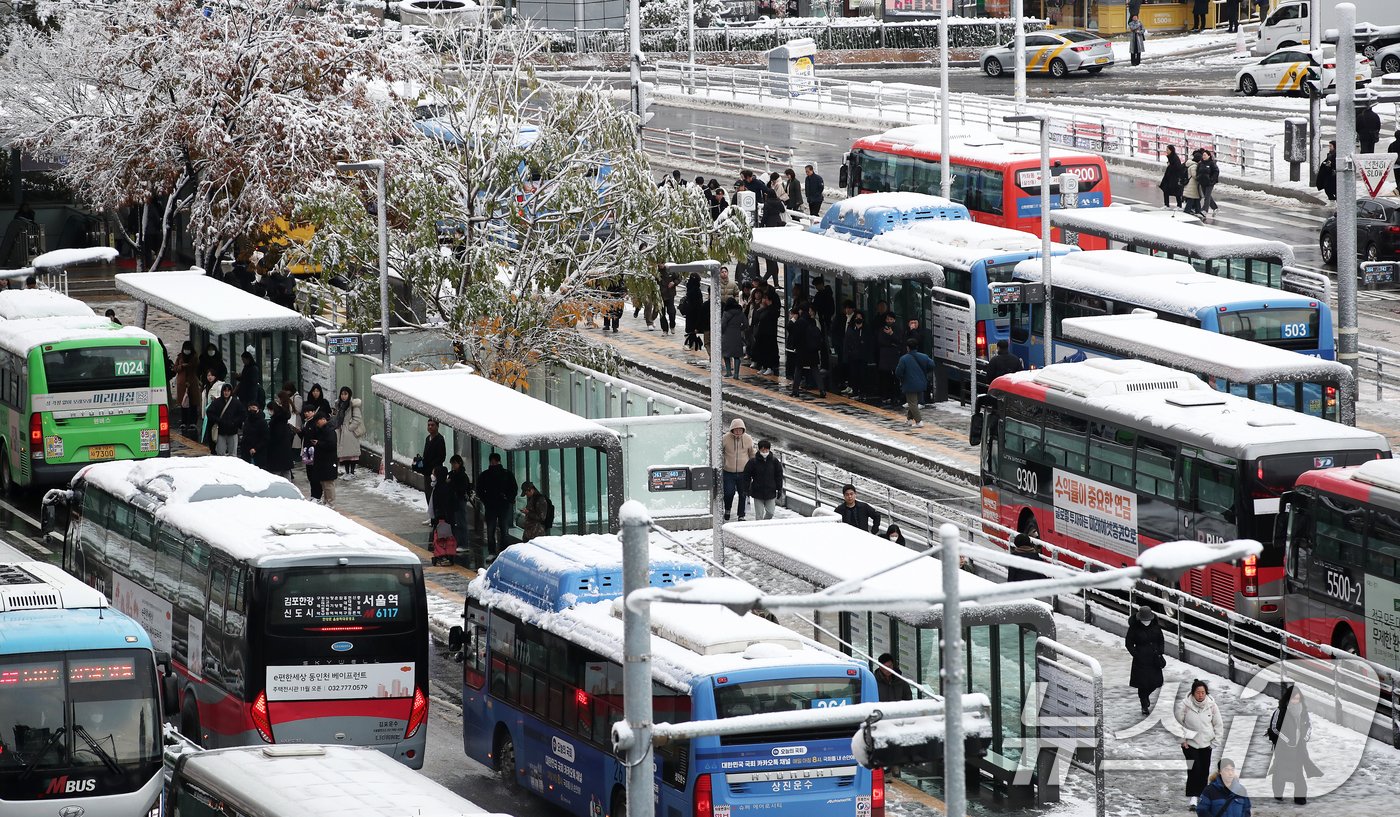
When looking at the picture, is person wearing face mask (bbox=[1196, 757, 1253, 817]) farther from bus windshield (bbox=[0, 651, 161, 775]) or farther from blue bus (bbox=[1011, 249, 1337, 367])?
blue bus (bbox=[1011, 249, 1337, 367])

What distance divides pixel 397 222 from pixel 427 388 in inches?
265

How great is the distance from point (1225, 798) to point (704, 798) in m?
4.27

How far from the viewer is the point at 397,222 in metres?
37.5

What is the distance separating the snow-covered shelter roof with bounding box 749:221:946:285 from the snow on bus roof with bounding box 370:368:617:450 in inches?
321

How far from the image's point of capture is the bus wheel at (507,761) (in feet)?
72.2

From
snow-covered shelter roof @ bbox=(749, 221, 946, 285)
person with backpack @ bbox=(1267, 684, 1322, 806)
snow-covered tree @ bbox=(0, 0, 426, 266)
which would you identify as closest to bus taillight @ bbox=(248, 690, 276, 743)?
person with backpack @ bbox=(1267, 684, 1322, 806)

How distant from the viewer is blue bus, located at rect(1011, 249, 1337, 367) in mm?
33406

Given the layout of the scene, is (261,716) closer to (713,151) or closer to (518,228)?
(518,228)

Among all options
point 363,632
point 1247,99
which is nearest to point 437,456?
point 363,632

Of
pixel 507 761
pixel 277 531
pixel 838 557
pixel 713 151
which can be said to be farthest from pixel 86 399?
pixel 713 151

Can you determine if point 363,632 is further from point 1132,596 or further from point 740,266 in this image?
point 740,266

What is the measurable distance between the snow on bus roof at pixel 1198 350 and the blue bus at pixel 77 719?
601 inches

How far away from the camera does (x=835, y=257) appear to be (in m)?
39.5

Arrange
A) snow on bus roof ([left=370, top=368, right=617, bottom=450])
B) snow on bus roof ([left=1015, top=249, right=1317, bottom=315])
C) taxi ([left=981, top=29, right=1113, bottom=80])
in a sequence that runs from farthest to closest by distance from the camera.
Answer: taxi ([left=981, top=29, right=1113, bottom=80]) < snow on bus roof ([left=1015, top=249, right=1317, bottom=315]) < snow on bus roof ([left=370, top=368, right=617, bottom=450])
